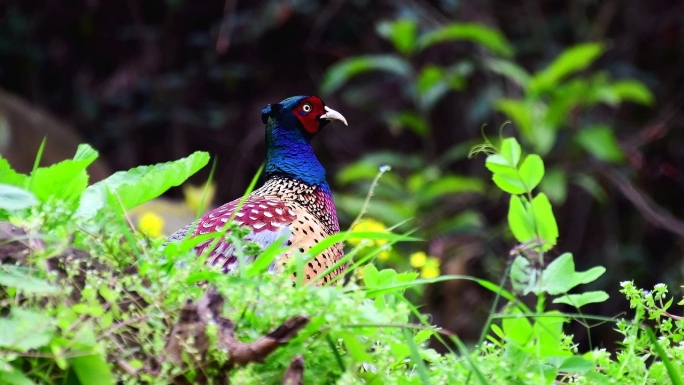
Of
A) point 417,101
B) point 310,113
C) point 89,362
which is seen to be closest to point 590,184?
point 417,101

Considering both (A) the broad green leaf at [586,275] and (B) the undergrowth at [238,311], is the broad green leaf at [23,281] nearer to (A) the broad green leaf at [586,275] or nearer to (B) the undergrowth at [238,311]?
(B) the undergrowth at [238,311]

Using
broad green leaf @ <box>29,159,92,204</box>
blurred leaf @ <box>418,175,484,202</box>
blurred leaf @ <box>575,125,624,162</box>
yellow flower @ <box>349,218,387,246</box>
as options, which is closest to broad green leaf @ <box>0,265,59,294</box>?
broad green leaf @ <box>29,159,92,204</box>

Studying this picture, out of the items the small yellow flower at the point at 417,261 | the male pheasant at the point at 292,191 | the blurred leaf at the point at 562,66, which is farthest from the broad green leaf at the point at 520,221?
the blurred leaf at the point at 562,66

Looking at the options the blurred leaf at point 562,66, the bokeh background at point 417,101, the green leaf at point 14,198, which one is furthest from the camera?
the bokeh background at point 417,101

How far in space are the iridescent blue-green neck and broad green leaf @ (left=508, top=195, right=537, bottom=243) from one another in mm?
1887

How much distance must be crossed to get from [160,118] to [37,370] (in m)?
6.37

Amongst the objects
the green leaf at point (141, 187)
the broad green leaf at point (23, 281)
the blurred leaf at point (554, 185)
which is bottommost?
the blurred leaf at point (554, 185)

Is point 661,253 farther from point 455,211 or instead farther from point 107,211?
point 107,211

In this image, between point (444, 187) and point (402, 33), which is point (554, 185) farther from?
point (402, 33)

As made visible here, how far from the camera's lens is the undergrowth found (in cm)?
116

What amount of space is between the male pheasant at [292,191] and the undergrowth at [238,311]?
131 centimetres

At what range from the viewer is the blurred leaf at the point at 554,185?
5.44 meters

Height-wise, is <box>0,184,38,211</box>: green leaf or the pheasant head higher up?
<box>0,184,38,211</box>: green leaf

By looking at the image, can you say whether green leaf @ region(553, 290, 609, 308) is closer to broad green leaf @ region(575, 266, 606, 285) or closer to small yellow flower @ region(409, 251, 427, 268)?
broad green leaf @ region(575, 266, 606, 285)
